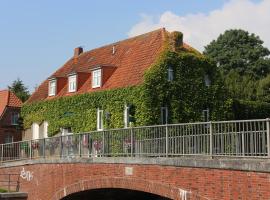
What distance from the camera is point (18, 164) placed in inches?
1072

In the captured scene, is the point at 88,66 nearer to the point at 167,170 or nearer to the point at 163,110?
the point at 163,110

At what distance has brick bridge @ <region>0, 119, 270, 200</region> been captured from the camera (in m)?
12.5

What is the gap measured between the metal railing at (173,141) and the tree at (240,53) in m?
40.5

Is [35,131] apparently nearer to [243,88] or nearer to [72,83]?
[72,83]

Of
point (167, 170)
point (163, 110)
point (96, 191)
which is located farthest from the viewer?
point (163, 110)

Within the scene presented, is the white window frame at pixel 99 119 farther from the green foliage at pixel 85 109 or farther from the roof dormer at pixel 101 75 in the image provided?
the roof dormer at pixel 101 75

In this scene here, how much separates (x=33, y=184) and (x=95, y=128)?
31.7 ft

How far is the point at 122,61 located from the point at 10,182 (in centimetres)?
1260

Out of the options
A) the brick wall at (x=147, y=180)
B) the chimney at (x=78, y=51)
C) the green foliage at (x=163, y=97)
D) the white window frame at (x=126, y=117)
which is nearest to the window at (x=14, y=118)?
the chimney at (x=78, y=51)

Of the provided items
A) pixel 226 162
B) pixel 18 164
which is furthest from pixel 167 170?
pixel 18 164

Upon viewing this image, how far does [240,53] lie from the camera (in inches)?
2477

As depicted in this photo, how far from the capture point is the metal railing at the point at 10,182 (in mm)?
26969

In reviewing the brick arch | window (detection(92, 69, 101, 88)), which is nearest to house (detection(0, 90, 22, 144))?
window (detection(92, 69, 101, 88))

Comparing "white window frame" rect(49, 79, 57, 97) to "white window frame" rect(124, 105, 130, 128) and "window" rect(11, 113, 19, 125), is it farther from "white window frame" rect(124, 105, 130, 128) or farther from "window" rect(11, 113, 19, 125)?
"white window frame" rect(124, 105, 130, 128)
